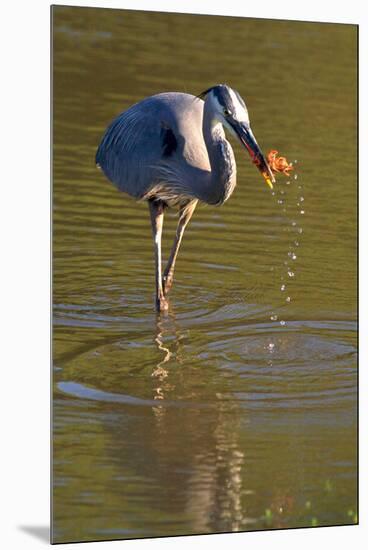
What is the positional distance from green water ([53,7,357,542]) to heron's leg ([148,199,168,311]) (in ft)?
0.26

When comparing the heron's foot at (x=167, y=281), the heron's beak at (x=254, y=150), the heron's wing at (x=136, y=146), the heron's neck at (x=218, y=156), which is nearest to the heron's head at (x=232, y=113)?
the heron's beak at (x=254, y=150)

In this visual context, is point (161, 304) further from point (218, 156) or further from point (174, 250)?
point (218, 156)

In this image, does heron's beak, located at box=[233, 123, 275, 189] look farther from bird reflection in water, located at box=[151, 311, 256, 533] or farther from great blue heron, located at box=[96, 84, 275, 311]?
bird reflection in water, located at box=[151, 311, 256, 533]

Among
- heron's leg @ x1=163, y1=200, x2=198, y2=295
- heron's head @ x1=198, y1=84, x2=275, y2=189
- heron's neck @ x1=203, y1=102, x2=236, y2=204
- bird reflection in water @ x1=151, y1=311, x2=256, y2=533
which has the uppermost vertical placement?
heron's head @ x1=198, y1=84, x2=275, y2=189

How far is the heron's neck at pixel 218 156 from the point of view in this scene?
748 cm

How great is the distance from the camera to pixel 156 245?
802cm

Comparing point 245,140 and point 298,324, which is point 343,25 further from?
point 298,324

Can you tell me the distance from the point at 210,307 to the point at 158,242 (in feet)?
1.33

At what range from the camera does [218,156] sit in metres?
7.50

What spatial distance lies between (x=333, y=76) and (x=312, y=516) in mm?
2076

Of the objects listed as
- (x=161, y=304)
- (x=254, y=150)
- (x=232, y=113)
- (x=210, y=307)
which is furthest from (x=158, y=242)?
(x=254, y=150)

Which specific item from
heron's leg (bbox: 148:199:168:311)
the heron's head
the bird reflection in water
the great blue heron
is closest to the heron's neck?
the great blue heron

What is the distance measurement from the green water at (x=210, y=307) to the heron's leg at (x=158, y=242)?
0.26ft

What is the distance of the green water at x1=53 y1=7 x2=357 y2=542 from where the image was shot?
620 cm
